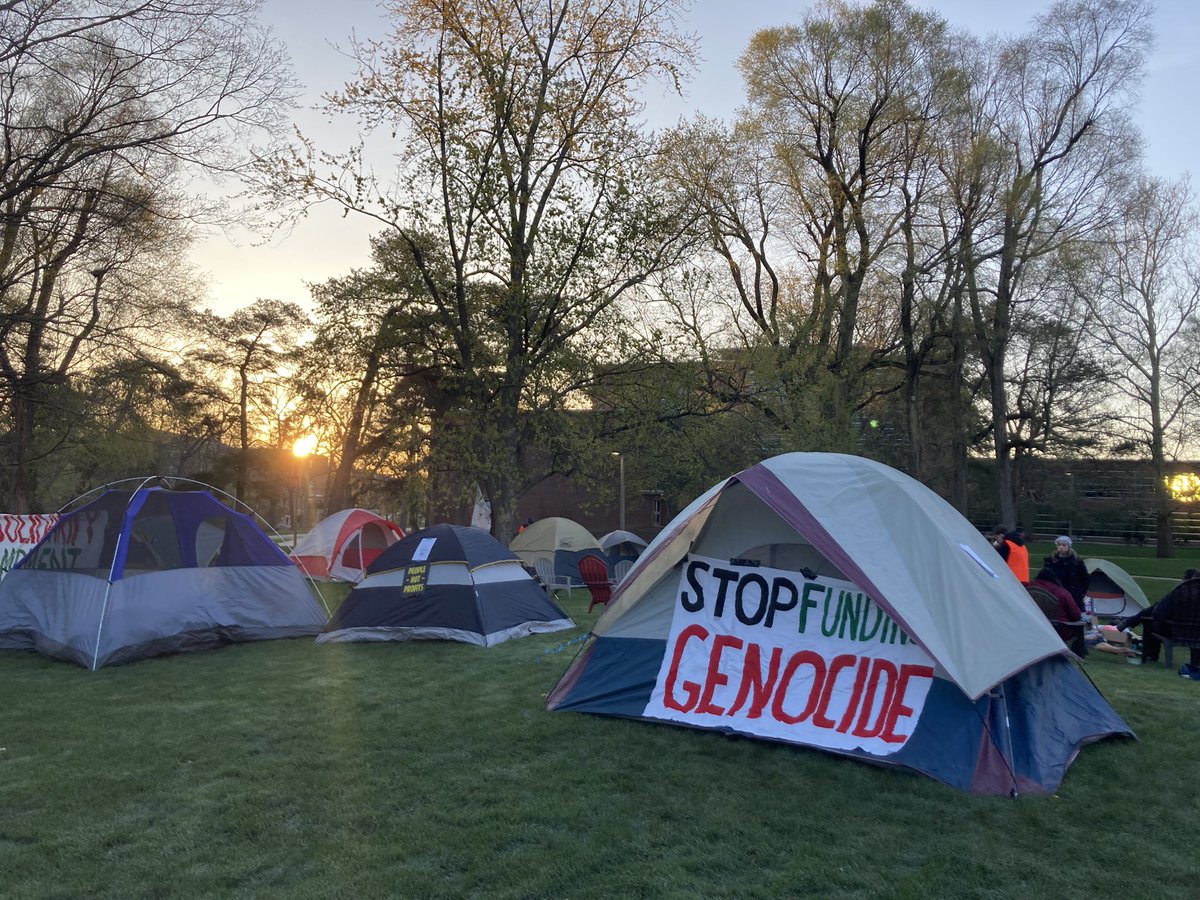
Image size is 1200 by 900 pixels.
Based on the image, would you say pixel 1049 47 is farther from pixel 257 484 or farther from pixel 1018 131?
pixel 257 484

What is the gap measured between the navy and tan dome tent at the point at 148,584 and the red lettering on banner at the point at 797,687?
21.1 ft

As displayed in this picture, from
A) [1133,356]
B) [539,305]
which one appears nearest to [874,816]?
[539,305]

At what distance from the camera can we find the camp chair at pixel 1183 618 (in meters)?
9.26

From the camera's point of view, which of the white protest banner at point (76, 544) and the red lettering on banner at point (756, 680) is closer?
the red lettering on banner at point (756, 680)

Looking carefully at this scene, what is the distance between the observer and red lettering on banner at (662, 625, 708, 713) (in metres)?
6.71

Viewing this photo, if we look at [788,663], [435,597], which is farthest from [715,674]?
[435,597]

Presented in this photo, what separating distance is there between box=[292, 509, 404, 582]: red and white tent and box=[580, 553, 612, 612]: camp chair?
6.58 m

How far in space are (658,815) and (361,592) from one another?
7.12 meters

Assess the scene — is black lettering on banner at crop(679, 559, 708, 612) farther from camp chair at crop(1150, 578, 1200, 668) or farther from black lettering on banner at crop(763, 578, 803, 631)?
camp chair at crop(1150, 578, 1200, 668)

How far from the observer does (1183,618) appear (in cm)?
938

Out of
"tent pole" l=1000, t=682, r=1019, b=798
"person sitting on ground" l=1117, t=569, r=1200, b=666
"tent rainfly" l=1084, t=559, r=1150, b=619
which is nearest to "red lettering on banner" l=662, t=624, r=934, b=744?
"tent pole" l=1000, t=682, r=1019, b=798

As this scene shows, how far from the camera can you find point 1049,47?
81.6 ft

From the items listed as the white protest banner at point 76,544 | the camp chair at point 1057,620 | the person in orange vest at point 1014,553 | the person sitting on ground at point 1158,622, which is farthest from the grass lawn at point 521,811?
the person in orange vest at point 1014,553

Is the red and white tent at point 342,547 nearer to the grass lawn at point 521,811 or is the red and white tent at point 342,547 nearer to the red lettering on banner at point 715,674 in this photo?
the grass lawn at point 521,811
